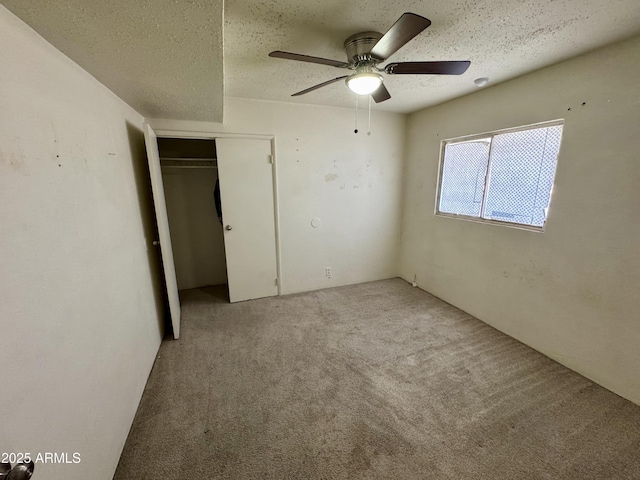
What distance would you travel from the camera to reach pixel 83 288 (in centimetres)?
118

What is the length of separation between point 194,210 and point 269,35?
2.51m

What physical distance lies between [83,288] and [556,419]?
9.10 feet

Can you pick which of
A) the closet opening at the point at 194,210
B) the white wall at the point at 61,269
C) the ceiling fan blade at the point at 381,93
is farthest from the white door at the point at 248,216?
the ceiling fan blade at the point at 381,93

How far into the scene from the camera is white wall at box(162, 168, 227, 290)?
10.9 ft

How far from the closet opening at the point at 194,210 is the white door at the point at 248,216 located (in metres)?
0.45

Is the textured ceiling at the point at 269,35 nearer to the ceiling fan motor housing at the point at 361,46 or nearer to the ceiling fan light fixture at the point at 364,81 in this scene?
the ceiling fan motor housing at the point at 361,46

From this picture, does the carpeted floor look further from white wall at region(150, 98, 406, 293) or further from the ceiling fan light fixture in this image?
the ceiling fan light fixture

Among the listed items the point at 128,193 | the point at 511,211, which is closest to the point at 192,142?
the point at 128,193

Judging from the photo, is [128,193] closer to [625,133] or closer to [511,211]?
[511,211]

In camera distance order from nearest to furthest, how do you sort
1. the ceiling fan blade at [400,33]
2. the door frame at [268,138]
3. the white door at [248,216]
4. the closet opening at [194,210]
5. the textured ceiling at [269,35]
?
the textured ceiling at [269,35] → the ceiling fan blade at [400,33] → the door frame at [268,138] → the white door at [248,216] → the closet opening at [194,210]

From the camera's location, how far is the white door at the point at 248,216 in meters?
2.85

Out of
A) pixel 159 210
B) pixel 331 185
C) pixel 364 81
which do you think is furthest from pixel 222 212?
pixel 364 81

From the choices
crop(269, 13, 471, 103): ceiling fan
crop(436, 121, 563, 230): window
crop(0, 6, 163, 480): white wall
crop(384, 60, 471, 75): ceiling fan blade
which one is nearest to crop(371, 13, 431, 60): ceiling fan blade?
crop(269, 13, 471, 103): ceiling fan

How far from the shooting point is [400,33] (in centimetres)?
119
